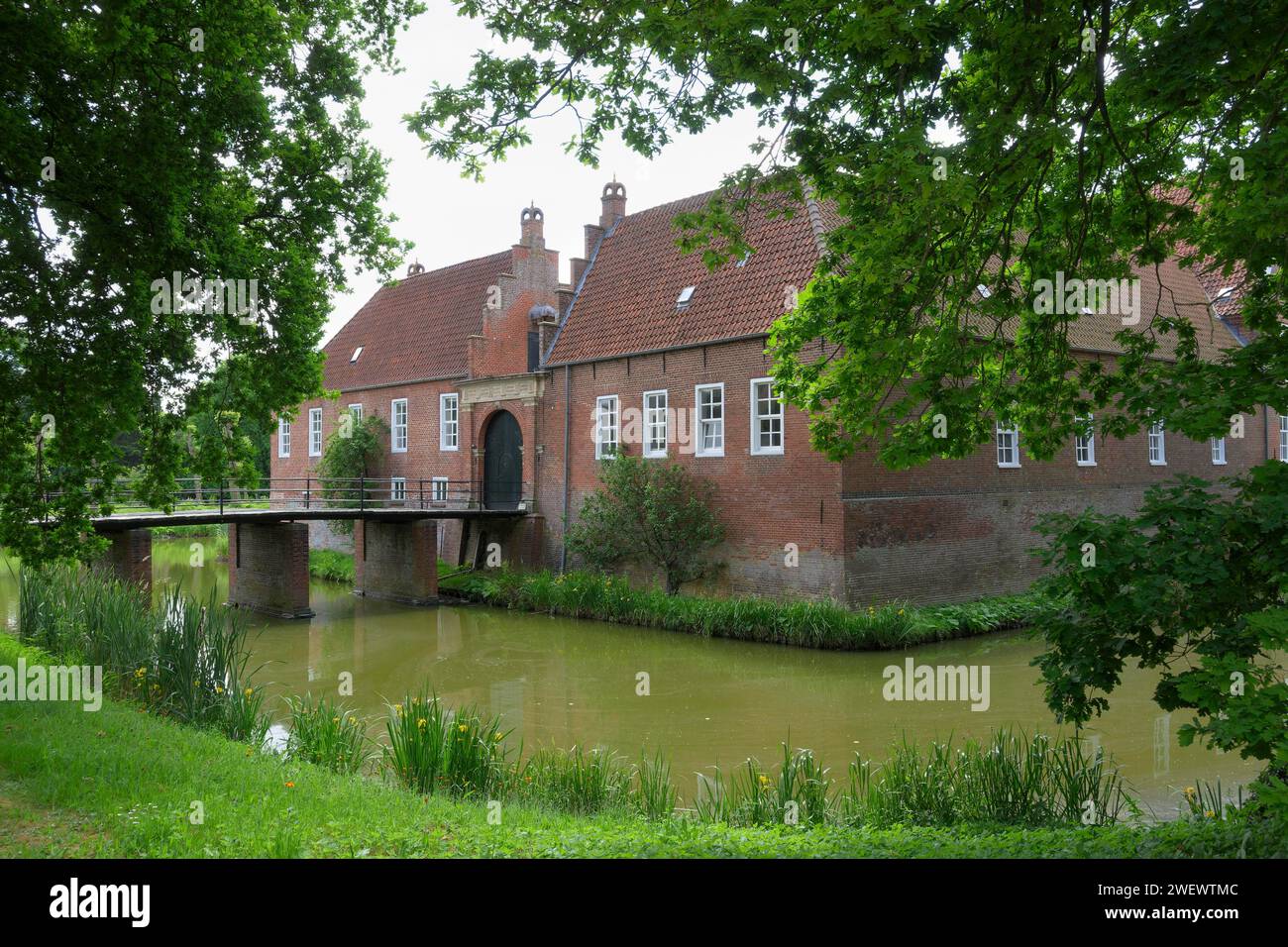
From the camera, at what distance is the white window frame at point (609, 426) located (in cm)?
2222

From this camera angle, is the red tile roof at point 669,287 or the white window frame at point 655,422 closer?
the red tile roof at point 669,287

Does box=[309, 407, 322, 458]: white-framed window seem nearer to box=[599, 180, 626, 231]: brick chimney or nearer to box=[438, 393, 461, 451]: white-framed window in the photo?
box=[438, 393, 461, 451]: white-framed window

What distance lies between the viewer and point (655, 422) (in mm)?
21453

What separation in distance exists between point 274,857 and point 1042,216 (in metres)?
7.38

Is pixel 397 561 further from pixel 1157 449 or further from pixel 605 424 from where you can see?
pixel 1157 449

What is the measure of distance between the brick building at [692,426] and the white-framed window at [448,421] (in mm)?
47

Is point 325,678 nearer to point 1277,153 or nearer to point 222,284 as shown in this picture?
point 222,284

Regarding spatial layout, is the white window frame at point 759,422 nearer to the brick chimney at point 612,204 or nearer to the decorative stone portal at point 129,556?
the brick chimney at point 612,204

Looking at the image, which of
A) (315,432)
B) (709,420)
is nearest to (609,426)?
(709,420)

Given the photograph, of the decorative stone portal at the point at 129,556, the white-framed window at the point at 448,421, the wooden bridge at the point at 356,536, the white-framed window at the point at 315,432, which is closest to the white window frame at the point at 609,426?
the wooden bridge at the point at 356,536

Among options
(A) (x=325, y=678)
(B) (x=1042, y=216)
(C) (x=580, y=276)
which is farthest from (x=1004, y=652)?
(C) (x=580, y=276)

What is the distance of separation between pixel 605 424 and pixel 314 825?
17.1 m

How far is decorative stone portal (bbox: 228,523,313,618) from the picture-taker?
69.9 ft

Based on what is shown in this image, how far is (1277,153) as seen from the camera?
5.27 metres
